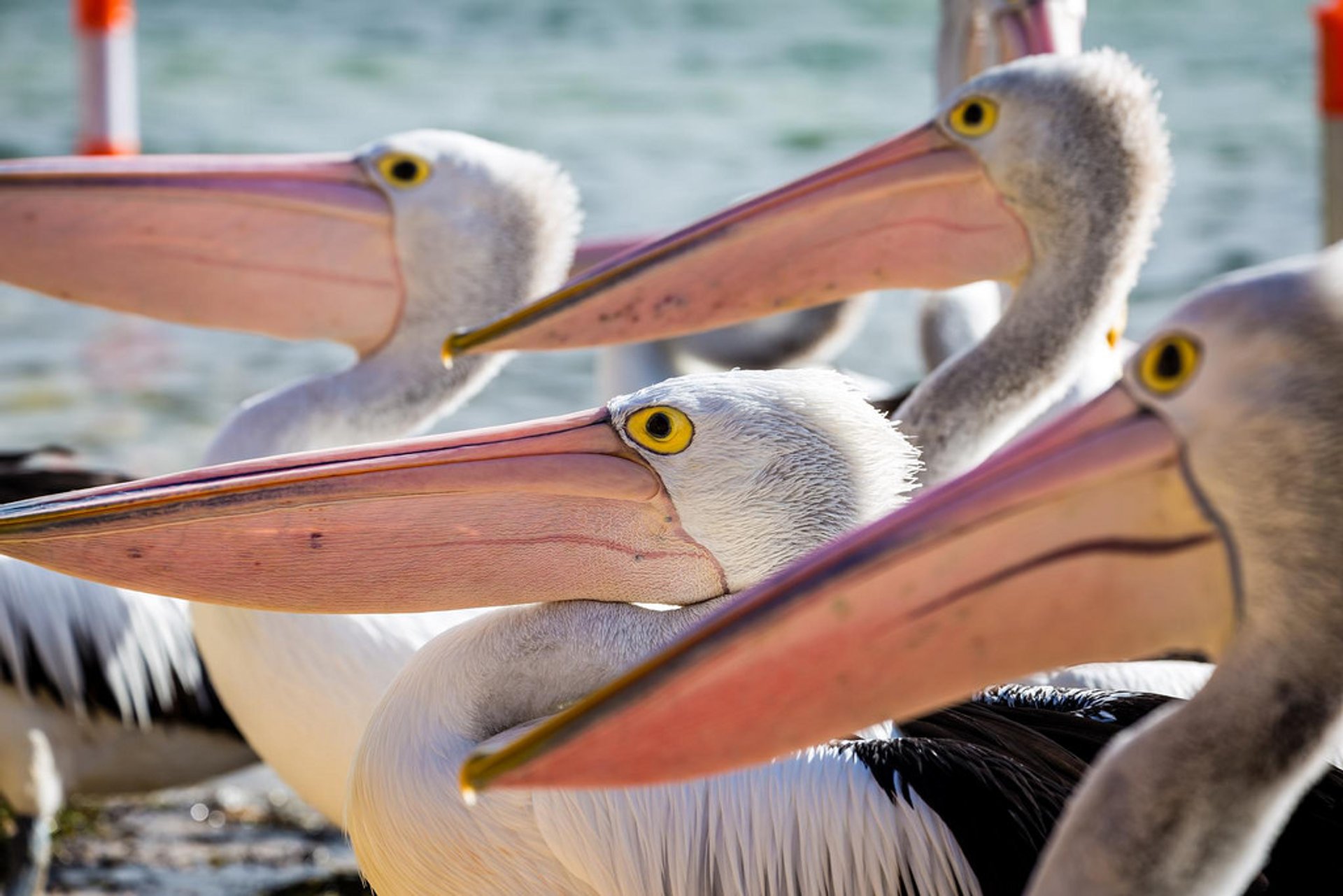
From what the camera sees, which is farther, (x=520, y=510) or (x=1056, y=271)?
(x=1056, y=271)

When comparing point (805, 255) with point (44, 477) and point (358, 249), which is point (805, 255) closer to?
point (358, 249)

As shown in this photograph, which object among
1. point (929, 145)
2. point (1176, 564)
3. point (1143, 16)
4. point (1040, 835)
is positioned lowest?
point (1040, 835)

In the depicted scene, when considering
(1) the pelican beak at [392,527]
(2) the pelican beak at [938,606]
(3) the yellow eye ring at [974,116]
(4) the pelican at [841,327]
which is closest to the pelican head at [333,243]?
(3) the yellow eye ring at [974,116]

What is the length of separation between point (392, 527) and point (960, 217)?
1400 millimetres

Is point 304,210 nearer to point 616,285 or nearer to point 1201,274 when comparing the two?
point 616,285

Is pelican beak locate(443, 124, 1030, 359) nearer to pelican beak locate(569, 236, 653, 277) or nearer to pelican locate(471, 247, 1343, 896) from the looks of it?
pelican beak locate(569, 236, 653, 277)

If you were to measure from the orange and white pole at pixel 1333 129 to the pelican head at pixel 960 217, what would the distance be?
1931 mm

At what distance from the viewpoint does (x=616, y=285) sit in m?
2.91

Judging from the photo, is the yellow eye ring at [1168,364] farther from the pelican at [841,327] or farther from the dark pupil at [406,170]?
the pelican at [841,327]

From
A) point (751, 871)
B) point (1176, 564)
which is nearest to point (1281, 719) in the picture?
point (1176, 564)

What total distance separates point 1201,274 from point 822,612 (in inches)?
253

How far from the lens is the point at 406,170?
332 centimetres

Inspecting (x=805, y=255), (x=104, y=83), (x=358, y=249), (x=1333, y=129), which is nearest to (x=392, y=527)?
(x=805, y=255)

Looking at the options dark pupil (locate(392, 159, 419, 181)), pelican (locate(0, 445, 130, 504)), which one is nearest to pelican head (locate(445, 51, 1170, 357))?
dark pupil (locate(392, 159, 419, 181))
